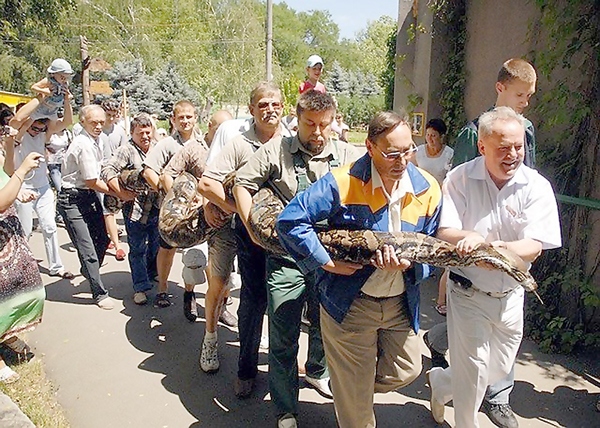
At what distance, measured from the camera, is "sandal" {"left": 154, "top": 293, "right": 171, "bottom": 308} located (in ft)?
18.8

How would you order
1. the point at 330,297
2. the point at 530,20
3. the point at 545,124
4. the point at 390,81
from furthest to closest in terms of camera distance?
the point at 390,81 < the point at 530,20 < the point at 545,124 < the point at 330,297

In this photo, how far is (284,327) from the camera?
338 centimetres

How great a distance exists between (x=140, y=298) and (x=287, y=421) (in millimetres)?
3078

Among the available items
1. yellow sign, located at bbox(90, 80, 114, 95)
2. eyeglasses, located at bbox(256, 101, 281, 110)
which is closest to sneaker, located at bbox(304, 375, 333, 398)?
eyeglasses, located at bbox(256, 101, 281, 110)

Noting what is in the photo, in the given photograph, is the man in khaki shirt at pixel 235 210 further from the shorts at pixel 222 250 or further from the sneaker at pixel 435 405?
the sneaker at pixel 435 405

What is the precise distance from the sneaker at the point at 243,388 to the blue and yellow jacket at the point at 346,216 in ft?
4.61

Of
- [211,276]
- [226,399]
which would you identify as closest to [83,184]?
[211,276]

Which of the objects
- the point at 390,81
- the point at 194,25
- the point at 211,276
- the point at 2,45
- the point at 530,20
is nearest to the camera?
the point at 211,276

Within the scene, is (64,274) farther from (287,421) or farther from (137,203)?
(287,421)

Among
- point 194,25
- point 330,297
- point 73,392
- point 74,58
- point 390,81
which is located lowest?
point 73,392

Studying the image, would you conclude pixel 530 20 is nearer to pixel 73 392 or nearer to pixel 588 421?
pixel 588 421

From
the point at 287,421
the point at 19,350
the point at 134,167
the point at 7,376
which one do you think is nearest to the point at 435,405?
the point at 287,421

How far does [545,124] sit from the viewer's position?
17.0ft

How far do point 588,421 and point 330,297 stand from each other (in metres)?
2.18
